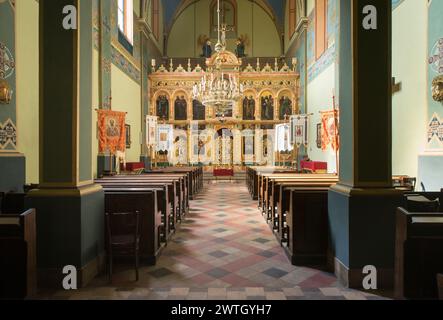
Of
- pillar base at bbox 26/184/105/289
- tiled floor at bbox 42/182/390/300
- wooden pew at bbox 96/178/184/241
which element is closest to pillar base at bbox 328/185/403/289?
tiled floor at bbox 42/182/390/300

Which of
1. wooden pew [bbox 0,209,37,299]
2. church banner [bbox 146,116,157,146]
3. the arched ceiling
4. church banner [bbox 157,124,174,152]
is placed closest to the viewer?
wooden pew [bbox 0,209,37,299]

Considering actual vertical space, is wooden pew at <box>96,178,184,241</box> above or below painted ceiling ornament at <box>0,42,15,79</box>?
below

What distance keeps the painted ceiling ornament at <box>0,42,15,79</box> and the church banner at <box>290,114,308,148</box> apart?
9866 mm

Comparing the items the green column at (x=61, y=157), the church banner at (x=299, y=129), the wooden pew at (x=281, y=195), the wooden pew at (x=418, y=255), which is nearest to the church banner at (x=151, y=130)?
the church banner at (x=299, y=129)

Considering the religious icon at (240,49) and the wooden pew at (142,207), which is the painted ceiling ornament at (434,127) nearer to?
the wooden pew at (142,207)

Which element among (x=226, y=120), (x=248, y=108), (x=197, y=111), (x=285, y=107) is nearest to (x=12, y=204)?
(x=226, y=120)

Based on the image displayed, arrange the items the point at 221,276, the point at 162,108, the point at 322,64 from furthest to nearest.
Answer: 1. the point at 162,108
2. the point at 322,64
3. the point at 221,276

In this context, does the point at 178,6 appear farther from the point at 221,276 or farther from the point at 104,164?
the point at 221,276

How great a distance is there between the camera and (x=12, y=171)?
5.07 meters

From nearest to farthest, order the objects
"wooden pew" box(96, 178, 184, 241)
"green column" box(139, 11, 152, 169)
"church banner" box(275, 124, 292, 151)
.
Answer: "wooden pew" box(96, 178, 184, 241) < "green column" box(139, 11, 152, 169) < "church banner" box(275, 124, 292, 151)

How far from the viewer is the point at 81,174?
132 inches

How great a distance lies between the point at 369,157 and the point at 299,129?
962 cm

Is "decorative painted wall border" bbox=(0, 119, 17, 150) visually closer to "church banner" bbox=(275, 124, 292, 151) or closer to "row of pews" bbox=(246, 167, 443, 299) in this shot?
"row of pews" bbox=(246, 167, 443, 299)

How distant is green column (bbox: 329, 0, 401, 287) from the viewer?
3141 mm
